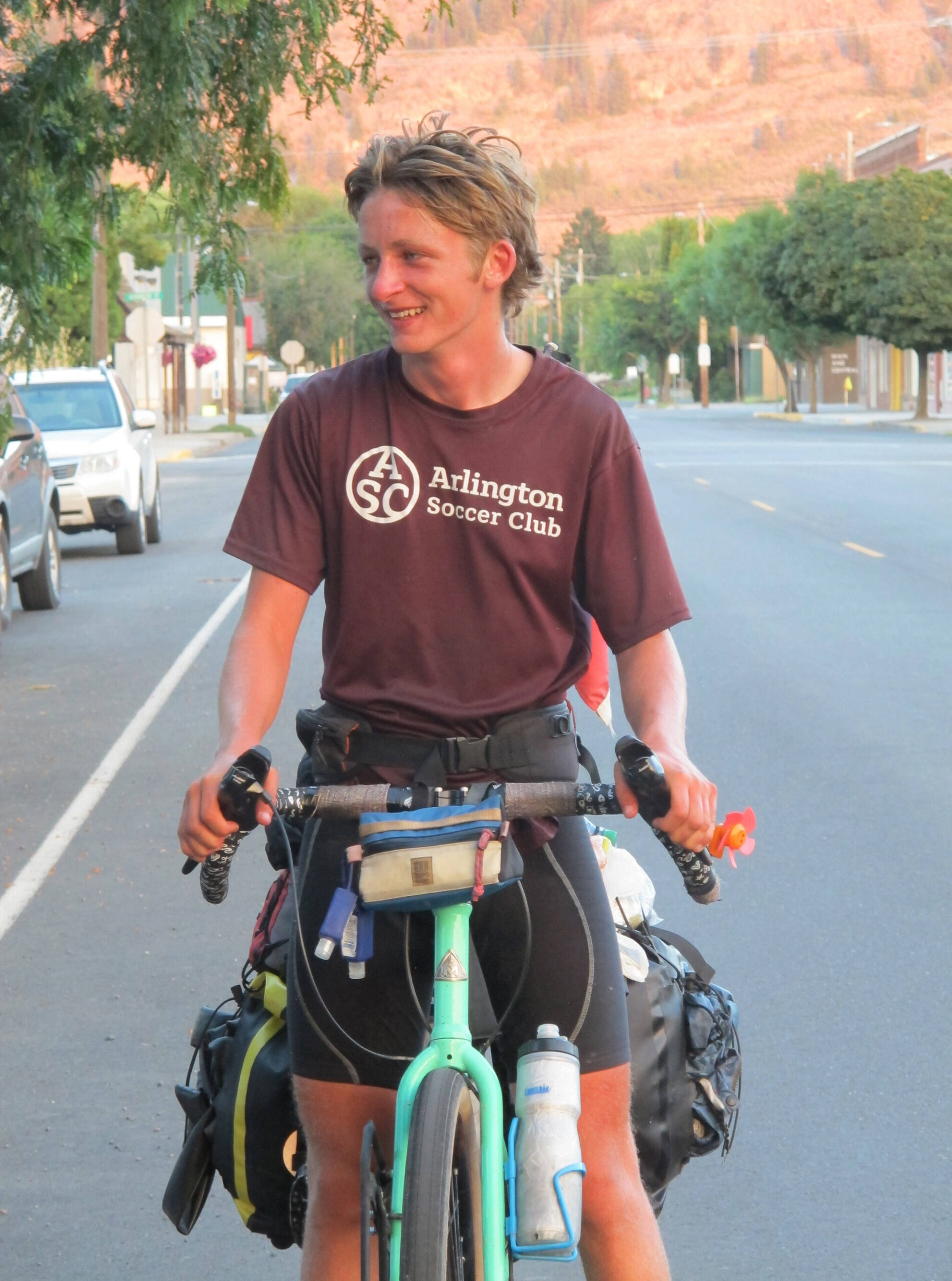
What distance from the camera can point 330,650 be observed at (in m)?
2.95

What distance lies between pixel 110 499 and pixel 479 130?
15.9 m

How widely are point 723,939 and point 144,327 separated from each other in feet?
118

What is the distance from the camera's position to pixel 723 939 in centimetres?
601

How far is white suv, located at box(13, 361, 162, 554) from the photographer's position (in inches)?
722

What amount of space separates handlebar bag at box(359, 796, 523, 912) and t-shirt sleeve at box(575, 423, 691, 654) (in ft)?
1.64

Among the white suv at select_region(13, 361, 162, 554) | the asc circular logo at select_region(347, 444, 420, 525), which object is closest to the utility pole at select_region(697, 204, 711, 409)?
the white suv at select_region(13, 361, 162, 554)

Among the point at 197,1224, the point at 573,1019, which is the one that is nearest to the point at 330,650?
the point at 573,1019

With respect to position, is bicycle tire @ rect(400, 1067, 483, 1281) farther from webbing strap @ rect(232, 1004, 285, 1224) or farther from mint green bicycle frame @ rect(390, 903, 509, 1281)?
webbing strap @ rect(232, 1004, 285, 1224)

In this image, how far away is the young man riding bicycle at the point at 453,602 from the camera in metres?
2.79

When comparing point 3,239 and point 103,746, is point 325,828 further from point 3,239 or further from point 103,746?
point 3,239

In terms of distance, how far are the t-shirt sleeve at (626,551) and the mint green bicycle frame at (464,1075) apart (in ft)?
1.89

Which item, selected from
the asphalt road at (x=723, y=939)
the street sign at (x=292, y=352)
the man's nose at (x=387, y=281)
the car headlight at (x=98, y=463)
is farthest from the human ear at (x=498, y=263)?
the street sign at (x=292, y=352)

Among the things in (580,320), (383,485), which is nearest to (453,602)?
(383,485)

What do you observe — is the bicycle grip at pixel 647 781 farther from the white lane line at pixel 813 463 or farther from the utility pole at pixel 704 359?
the utility pole at pixel 704 359
